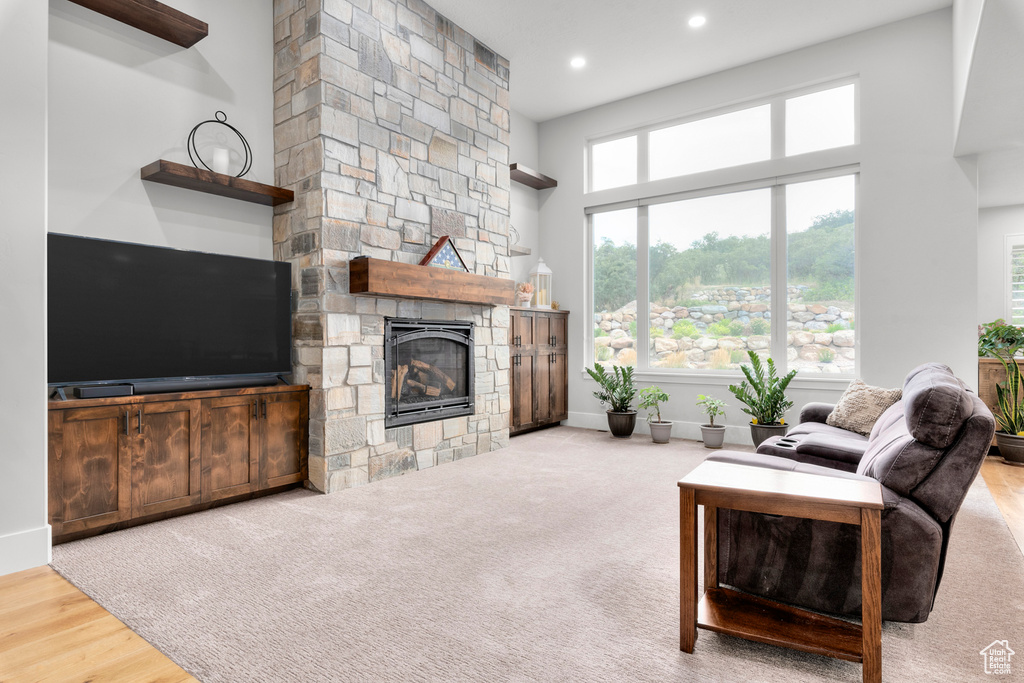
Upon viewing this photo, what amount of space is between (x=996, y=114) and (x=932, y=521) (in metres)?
3.40

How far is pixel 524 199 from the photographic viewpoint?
6418mm

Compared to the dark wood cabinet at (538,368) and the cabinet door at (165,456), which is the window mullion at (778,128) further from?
the cabinet door at (165,456)

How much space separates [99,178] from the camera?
9.96 ft

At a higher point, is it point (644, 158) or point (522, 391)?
point (644, 158)

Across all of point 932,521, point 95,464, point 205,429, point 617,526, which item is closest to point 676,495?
point 617,526

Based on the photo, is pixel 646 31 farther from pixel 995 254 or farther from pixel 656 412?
pixel 995 254

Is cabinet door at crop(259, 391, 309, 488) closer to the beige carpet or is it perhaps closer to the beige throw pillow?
the beige carpet

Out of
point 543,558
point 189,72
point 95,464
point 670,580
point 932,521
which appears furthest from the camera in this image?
point 189,72

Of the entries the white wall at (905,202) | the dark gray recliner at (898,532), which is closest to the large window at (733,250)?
the white wall at (905,202)

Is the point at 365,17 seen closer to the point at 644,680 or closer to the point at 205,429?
the point at 205,429

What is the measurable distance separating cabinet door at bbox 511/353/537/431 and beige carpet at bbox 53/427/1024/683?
6.69ft

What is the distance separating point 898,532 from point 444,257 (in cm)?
338

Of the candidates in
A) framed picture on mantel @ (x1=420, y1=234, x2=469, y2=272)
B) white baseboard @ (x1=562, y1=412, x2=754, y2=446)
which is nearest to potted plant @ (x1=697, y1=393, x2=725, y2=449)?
white baseboard @ (x1=562, y1=412, x2=754, y2=446)

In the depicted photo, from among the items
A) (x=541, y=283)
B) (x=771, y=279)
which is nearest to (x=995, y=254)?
(x=771, y=279)
